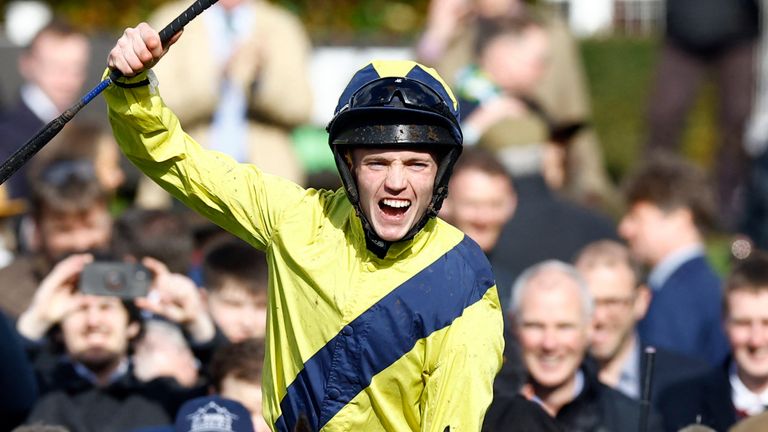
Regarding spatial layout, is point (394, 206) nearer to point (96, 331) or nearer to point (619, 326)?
point (96, 331)

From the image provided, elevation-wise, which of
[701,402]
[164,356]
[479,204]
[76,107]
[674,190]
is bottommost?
[701,402]

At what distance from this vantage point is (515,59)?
9016 mm

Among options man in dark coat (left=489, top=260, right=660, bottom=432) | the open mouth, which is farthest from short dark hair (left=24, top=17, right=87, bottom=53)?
the open mouth

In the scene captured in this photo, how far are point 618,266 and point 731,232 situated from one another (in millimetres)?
5537

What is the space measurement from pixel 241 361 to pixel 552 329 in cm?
128

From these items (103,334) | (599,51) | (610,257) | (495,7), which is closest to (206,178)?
(103,334)

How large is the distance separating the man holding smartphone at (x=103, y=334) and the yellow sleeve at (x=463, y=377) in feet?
7.60

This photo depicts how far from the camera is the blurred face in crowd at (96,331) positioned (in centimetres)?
649

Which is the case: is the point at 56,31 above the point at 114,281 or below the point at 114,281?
above

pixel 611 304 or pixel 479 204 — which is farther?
pixel 479 204

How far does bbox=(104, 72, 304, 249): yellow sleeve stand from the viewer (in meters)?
4.38

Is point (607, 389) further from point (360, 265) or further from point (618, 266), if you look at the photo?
point (360, 265)

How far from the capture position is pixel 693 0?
1217cm

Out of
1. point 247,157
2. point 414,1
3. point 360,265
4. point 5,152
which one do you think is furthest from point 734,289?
point 414,1
